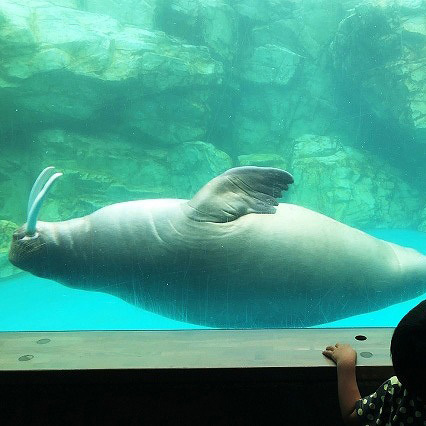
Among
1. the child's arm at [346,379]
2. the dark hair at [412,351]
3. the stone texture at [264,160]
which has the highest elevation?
the dark hair at [412,351]

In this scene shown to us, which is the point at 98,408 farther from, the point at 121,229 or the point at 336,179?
the point at 336,179

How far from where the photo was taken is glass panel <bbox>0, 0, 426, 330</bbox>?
2.43m

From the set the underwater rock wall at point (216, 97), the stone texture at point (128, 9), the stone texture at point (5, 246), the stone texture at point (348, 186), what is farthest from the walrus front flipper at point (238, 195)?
the stone texture at point (128, 9)

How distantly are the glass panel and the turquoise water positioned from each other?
2 centimetres

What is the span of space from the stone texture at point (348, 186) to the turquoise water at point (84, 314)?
3.41 m

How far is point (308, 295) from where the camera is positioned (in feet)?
8.12

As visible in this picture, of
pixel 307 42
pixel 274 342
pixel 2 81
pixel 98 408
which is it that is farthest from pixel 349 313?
pixel 307 42

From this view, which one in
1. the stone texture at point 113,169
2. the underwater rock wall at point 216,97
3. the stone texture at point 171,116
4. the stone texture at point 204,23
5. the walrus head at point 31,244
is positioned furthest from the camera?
the stone texture at point 204,23

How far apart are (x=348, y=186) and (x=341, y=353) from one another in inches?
235

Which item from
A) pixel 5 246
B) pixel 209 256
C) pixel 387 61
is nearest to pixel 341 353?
pixel 209 256

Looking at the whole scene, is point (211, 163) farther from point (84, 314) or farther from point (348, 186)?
point (84, 314)

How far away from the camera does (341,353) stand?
1233mm

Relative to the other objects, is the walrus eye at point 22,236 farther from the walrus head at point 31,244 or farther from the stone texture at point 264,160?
the stone texture at point 264,160

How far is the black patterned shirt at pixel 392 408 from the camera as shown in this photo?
88 cm
